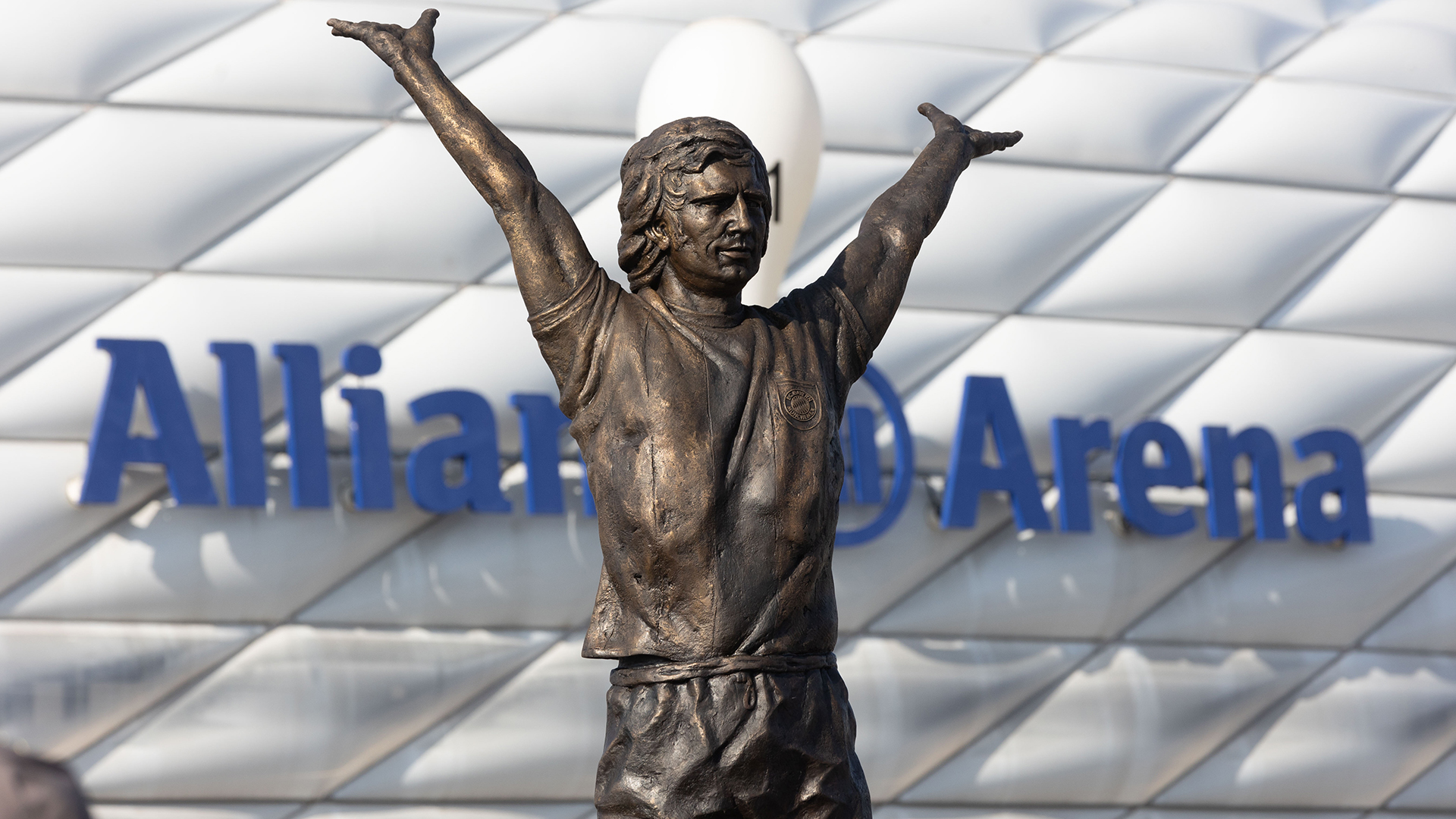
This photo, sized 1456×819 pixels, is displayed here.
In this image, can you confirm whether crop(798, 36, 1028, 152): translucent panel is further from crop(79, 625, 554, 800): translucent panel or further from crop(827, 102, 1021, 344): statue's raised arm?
crop(827, 102, 1021, 344): statue's raised arm

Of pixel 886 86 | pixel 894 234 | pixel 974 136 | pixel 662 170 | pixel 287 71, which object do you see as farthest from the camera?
pixel 886 86

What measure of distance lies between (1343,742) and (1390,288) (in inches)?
61.0

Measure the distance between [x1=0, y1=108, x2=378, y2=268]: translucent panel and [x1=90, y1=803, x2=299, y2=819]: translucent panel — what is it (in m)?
1.50

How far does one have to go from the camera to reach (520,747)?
4.36m

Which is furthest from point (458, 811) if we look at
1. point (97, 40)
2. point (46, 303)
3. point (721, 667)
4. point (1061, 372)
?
point (721, 667)

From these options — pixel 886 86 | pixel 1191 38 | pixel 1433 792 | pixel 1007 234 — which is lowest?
pixel 1433 792

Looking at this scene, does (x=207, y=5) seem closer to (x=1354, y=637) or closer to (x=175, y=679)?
(x=175, y=679)

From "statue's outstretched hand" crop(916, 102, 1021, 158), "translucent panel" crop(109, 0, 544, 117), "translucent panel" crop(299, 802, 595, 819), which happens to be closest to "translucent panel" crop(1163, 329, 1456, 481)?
"translucent panel" crop(299, 802, 595, 819)

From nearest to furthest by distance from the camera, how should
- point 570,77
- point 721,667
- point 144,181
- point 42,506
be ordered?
point 721,667 < point 42,506 < point 144,181 < point 570,77

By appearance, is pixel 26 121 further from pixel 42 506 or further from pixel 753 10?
pixel 753 10

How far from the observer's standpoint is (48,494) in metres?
4.09

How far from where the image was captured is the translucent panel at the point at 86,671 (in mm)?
4031

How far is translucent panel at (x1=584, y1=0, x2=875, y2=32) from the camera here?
475cm

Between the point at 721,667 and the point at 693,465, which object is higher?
the point at 693,465
